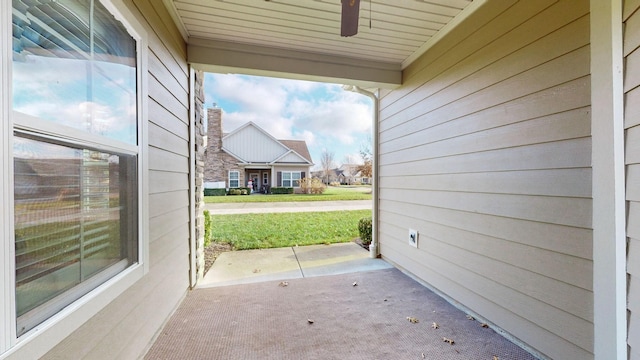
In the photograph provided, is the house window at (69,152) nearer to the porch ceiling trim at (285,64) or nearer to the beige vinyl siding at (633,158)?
the porch ceiling trim at (285,64)

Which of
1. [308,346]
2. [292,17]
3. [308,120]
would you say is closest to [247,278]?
[308,346]

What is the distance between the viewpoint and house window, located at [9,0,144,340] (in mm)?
850

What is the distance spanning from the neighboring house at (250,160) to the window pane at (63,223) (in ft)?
47.0

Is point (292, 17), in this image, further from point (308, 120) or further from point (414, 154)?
point (308, 120)

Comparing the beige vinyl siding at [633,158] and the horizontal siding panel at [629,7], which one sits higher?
the horizontal siding panel at [629,7]

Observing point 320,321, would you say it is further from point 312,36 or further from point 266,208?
point 266,208

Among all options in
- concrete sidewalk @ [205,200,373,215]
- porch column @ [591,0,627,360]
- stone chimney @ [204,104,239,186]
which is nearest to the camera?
porch column @ [591,0,627,360]

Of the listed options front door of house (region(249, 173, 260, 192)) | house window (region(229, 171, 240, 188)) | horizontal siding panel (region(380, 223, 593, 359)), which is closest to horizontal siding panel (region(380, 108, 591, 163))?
horizontal siding panel (region(380, 223, 593, 359))

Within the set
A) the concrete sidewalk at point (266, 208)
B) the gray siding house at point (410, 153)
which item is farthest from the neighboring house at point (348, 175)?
the gray siding house at point (410, 153)

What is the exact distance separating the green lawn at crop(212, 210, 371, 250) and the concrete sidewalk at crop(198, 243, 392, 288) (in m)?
0.37

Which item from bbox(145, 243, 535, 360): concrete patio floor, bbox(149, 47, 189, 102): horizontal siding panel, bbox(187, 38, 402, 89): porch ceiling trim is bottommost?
bbox(145, 243, 535, 360): concrete patio floor

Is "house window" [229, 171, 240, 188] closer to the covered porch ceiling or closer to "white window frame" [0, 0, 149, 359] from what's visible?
the covered porch ceiling

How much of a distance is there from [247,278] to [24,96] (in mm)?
2721

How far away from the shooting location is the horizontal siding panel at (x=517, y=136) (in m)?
Answer: 1.50
